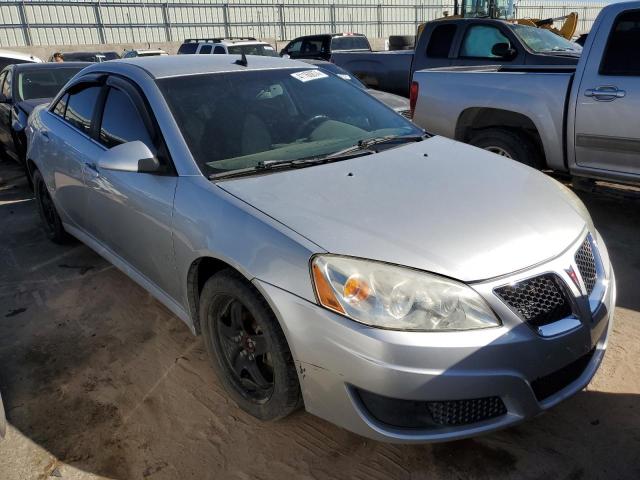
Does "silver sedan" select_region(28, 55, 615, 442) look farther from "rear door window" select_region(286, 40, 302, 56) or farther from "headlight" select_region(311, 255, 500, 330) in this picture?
"rear door window" select_region(286, 40, 302, 56)

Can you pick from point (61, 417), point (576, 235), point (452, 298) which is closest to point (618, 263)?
point (576, 235)

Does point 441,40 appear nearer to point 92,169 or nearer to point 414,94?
point 414,94

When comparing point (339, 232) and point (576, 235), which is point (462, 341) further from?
point (576, 235)

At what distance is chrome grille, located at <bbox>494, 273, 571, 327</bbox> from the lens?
2039mm

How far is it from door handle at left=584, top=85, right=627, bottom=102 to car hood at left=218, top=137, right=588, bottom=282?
6.64 feet

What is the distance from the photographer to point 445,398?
201 cm

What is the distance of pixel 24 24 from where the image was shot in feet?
77.7

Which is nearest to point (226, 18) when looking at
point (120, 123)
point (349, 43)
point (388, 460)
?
point (349, 43)

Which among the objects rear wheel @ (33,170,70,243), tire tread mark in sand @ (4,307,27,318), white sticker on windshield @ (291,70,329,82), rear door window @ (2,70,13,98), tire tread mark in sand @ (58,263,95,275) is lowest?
tire tread mark in sand @ (58,263,95,275)

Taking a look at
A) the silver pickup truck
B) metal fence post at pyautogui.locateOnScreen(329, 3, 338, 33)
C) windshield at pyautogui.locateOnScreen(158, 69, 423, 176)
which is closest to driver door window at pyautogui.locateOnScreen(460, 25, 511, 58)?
the silver pickup truck

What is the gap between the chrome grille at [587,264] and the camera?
2.33 metres

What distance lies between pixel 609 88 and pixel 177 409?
4179 mm

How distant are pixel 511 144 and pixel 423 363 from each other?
153 inches

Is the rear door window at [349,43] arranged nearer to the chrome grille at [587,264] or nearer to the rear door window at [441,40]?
the rear door window at [441,40]
